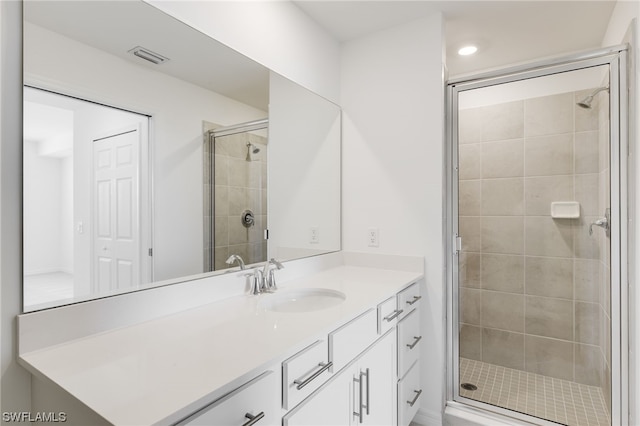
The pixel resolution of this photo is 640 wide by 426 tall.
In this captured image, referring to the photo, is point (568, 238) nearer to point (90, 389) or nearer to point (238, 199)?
point (238, 199)

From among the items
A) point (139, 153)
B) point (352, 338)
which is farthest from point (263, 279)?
point (139, 153)

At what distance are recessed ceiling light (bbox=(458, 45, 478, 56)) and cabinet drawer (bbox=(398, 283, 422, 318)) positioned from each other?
170 cm

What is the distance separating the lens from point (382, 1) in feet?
6.10

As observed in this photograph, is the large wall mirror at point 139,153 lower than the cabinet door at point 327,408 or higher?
higher

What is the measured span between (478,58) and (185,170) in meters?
2.32

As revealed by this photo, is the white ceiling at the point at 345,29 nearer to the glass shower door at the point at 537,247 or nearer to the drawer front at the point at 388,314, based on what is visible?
the glass shower door at the point at 537,247

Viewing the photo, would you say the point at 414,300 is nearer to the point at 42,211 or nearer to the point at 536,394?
the point at 536,394

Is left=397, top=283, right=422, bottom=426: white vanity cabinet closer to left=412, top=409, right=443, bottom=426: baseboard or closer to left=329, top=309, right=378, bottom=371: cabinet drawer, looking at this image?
left=412, top=409, right=443, bottom=426: baseboard

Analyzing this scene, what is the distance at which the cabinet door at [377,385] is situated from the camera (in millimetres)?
1293

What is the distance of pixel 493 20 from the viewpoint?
2004 mm

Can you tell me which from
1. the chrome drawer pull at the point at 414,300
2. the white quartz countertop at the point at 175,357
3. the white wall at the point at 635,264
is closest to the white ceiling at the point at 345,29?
the white wall at the point at 635,264

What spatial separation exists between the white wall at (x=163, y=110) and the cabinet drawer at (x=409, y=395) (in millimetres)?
1150

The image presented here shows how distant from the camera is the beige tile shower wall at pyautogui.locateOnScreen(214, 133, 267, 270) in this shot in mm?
1494

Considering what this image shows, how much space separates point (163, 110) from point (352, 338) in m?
1.14
